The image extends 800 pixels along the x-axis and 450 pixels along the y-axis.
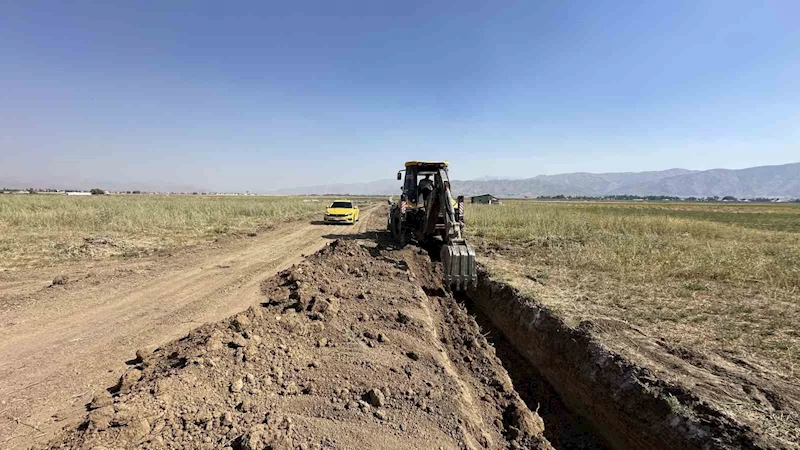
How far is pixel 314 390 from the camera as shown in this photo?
381 cm

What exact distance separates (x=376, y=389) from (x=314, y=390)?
606 mm

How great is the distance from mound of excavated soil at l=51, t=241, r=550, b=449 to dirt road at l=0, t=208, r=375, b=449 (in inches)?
16.8

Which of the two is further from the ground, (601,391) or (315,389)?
(315,389)

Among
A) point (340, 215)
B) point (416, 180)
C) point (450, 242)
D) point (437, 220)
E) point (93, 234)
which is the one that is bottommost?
point (93, 234)

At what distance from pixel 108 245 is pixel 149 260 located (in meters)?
2.90

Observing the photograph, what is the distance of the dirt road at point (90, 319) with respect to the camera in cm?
357

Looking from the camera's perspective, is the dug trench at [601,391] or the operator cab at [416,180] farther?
the operator cab at [416,180]

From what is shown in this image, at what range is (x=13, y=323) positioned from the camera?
5.74 meters

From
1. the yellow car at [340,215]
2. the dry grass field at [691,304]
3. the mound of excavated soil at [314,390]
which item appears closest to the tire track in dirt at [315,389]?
the mound of excavated soil at [314,390]

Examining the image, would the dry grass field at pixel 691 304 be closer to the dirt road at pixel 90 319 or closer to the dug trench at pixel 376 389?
the dug trench at pixel 376 389

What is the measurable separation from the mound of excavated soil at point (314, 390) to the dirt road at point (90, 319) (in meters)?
0.43

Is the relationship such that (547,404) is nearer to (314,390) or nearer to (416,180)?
(314,390)

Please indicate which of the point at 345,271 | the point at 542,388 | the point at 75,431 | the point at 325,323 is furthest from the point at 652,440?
the point at 345,271

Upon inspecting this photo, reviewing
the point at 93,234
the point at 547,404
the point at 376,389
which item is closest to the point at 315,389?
the point at 376,389
